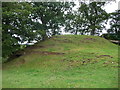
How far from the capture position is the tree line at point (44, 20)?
14180 millimetres

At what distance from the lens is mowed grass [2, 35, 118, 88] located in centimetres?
852

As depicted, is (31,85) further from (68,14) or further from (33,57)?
(68,14)

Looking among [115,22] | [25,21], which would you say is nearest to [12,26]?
[25,21]

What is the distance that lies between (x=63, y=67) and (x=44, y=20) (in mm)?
12621

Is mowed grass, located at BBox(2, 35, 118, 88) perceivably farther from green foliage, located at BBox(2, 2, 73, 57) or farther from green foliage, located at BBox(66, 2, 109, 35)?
green foliage, located at BBox(66, 2, 109, 35)

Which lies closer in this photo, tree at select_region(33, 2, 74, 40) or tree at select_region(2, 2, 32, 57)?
tree at select_region(2, 2, 32, 57)

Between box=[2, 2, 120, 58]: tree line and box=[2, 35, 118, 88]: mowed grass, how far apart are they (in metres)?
1.74

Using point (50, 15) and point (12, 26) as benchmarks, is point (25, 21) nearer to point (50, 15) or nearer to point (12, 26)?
point (12, 26)

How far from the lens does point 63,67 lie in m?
12.6

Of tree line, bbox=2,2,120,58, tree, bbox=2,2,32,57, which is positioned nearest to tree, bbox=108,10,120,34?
tree line, bbox=2,2,120,58

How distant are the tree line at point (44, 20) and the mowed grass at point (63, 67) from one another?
5.69 ft

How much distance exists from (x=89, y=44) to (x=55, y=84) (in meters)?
12.0

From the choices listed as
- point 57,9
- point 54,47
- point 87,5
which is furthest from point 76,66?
point 87,5

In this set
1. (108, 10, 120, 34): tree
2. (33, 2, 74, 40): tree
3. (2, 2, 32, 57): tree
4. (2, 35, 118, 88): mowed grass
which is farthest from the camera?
(108, 10, 120, 34): tree
